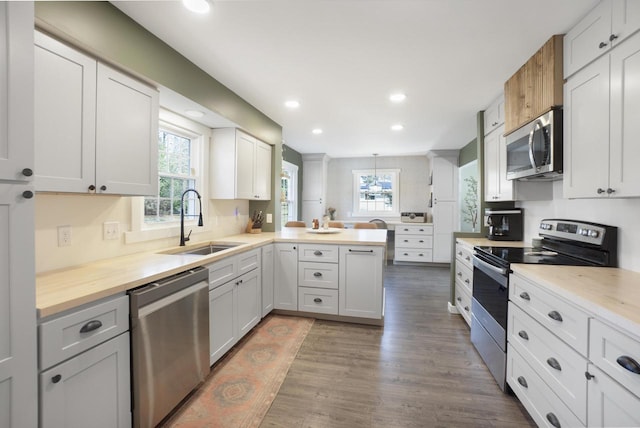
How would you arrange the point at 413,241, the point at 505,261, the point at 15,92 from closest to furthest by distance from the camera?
the point at 15,92 < the point at 505,261 < the point at 413,241

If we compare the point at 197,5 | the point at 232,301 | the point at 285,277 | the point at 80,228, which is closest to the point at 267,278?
the point at 285,277

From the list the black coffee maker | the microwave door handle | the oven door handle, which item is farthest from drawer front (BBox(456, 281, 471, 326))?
the microwave door handle

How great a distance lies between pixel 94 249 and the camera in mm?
1859

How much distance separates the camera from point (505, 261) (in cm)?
193

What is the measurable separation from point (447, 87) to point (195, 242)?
9.42ft

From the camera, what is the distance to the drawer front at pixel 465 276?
2.74 meters

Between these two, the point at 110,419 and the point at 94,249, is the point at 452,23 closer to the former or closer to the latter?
the point at 94,249

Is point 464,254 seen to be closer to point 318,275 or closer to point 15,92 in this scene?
point 318,275

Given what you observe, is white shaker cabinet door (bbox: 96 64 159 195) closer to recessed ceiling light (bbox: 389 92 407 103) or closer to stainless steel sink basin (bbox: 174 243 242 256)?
stainless steel sink basin (bbox: 174 243 242 256)

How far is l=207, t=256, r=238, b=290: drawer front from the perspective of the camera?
209 centimetres

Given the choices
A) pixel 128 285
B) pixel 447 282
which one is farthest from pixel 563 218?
pixel 128 285

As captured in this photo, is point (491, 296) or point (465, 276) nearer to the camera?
point (491, 296)

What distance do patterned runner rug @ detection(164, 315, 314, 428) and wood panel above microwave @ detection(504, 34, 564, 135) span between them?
2664mm

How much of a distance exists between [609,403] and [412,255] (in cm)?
505
